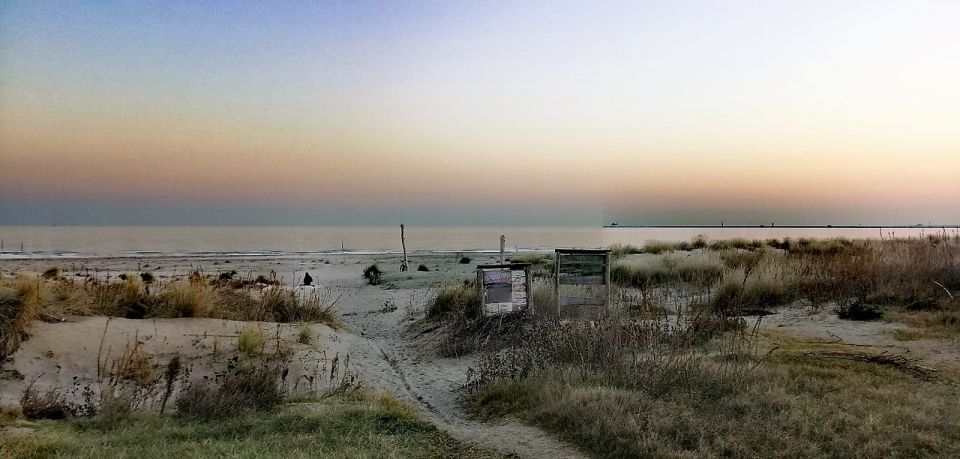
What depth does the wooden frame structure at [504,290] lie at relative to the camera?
1256 cm

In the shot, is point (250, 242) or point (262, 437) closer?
point (262, 437)

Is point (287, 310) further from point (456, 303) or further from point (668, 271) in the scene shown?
point (668, 271)

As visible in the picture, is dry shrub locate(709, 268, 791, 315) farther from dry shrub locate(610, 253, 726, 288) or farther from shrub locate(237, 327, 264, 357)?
shrub locate(237, 327, 264, 357)

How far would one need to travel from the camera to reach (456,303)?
45.8 feet

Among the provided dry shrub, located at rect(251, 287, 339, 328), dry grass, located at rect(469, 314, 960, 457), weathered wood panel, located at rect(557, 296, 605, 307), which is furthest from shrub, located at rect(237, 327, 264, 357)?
weathered wood panel, located at rect(557, 296, 605, 307)

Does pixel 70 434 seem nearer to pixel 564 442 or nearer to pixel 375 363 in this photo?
pixel 564 442

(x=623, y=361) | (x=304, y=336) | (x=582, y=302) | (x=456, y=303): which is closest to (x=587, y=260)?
(x=582, y=302)

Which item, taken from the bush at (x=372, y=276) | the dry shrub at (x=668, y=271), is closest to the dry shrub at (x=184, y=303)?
the dry shrub at (x=668, y=271)

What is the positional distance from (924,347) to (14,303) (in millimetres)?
13396

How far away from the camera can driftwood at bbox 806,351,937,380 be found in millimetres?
7516

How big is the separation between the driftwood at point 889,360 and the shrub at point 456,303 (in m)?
6.82

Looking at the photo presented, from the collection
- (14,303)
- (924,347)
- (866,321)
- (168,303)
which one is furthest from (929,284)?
(14,303)

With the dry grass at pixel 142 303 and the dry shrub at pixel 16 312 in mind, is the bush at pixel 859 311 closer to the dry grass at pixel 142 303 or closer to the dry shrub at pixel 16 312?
the dry grass at pixel 142 303

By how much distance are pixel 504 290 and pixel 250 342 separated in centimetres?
502
